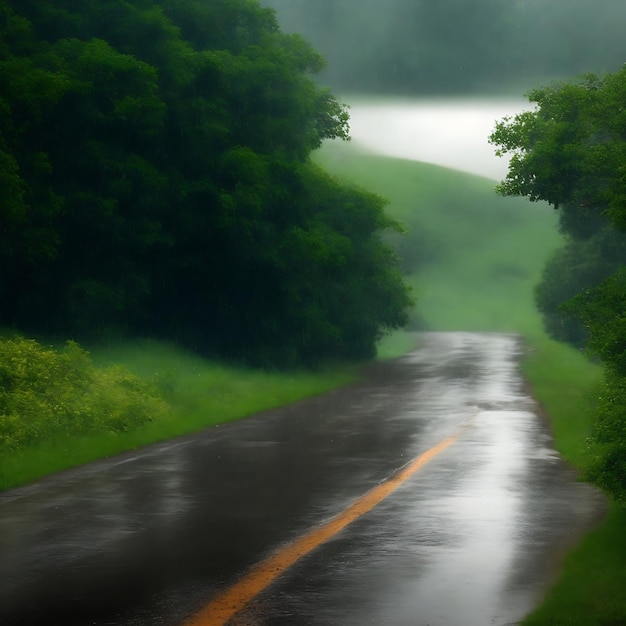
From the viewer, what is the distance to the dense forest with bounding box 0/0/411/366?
28609 millimetres

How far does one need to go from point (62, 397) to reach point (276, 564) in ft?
34.0

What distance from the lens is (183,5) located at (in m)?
35.5

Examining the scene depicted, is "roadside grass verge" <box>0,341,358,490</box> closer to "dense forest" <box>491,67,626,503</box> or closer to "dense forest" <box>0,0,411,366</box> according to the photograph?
"dense forest" <box>0,0,411,366</box>

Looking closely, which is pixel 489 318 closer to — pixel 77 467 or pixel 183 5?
pixel 183 5

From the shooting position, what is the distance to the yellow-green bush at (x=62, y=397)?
17.1 m

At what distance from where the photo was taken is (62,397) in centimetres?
1881

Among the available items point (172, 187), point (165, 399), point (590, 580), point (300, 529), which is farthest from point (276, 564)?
point (172, 187)

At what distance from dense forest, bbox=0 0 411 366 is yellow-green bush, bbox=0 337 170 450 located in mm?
5684

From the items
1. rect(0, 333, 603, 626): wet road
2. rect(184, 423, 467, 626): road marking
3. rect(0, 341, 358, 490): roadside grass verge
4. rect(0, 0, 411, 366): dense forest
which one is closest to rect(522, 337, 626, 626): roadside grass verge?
rect(0, 333, 603, 626): wet road

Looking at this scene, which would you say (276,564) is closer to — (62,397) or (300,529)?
(300,529)

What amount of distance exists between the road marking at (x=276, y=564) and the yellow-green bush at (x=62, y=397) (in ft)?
19.2

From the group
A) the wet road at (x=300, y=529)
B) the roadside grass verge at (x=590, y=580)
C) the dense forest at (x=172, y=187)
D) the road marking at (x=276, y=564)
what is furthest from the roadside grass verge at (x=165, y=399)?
the roadside grass verge at (x=590, y=580)

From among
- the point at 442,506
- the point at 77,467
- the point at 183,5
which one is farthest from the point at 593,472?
the point at 183,5

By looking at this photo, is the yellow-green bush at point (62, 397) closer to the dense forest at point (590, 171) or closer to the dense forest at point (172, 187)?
the dense forest at point (172, 187)
